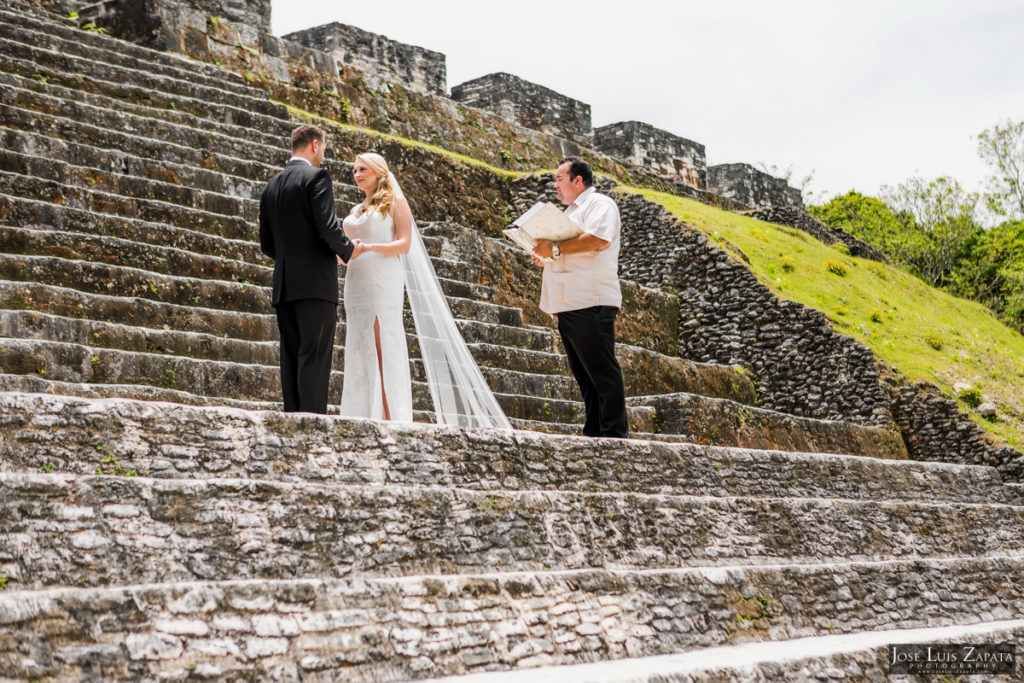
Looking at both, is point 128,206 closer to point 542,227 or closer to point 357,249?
point 357,249

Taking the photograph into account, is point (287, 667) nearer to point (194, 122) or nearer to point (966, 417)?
point (194, 122)

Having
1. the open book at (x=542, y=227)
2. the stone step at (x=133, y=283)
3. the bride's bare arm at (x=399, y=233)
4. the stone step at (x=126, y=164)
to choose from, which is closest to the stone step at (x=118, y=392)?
the bride's bare arm at (x=399, y=233)

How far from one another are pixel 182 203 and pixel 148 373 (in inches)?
113

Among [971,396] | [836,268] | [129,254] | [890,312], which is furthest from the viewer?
[836,268]

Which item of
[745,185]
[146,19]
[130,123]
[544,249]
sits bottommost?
[544,249]

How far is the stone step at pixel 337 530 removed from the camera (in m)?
3.93

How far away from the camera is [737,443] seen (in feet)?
33.7

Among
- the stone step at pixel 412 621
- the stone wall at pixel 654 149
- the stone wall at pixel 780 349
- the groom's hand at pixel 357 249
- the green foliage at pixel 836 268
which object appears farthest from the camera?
the stone wall at pixel 654 149

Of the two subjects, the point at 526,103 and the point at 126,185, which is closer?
the point at 126,185

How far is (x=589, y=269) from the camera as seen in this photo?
691 centimetres

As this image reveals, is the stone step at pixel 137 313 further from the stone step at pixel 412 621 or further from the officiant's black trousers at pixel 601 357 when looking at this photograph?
the stone step at pixel 412 621

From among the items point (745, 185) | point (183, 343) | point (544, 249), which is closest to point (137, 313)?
point (183, 343)

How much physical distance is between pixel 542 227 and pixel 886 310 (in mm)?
9995

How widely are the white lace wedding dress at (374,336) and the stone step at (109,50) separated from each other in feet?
17.7
